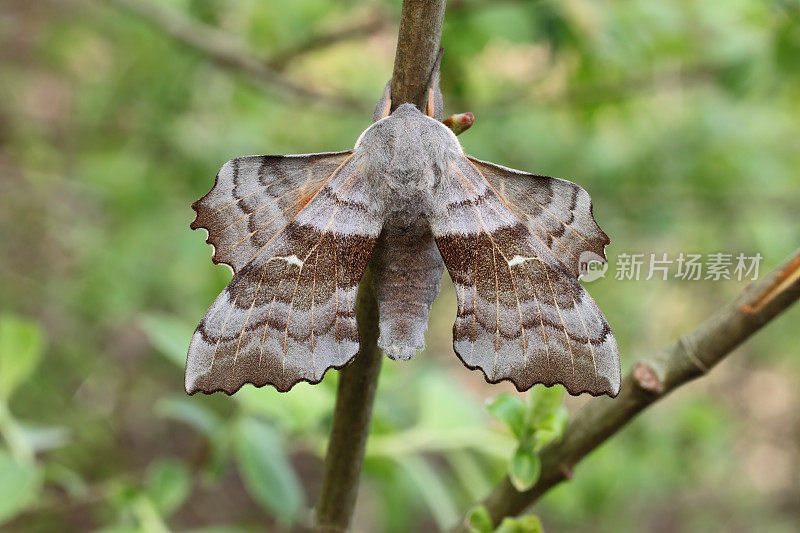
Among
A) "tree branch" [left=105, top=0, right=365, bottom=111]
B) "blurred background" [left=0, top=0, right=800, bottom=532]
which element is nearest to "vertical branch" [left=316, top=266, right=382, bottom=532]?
"blurred background" [left=0, top=0, right=800, bottom=532]

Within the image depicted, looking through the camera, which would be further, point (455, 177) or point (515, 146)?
point (515, 146)

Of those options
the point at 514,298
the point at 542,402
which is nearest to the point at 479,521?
the point at 542,402

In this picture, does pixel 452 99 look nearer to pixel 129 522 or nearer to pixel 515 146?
pixel 515 146

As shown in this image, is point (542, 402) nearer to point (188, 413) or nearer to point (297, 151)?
point (188, 413)

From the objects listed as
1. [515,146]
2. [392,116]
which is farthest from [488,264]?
[515,146]

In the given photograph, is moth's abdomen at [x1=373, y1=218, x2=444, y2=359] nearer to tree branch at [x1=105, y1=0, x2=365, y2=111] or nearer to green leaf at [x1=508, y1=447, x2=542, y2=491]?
green leaf at [x1=508, y1=447, x2=542, y2=491]
